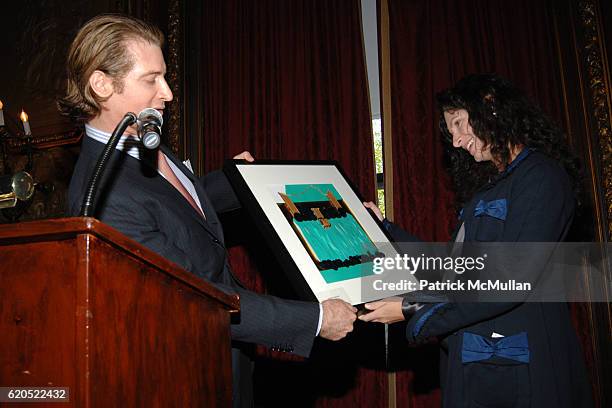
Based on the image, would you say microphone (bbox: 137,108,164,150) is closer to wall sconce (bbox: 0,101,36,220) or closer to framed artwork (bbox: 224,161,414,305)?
framed artwork (bbox: 224,161,414,305)

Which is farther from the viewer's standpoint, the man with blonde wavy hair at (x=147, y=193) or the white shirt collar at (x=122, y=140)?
the white shirt collar at (x=122, y=140)

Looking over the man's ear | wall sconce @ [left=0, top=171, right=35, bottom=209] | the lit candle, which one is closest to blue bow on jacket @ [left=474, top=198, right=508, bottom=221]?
the man's ear

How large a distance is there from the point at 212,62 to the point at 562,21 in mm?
2488

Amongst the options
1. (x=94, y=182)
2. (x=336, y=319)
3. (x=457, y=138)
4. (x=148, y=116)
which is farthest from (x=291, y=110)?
(x=94, y=182)

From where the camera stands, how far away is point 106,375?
100 cm

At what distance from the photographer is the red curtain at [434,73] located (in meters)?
3.72

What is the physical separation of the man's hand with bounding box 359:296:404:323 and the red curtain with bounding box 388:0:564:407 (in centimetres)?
142

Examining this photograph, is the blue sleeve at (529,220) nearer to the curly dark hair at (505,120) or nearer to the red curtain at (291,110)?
the curly dark hair at (505,120)

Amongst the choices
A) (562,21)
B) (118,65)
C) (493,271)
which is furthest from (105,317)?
(562,21)

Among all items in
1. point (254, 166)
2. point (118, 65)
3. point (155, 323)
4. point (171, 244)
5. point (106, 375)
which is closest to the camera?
point (106, 375)

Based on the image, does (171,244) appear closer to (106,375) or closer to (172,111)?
(106,375)

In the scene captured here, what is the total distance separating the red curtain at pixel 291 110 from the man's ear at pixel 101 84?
217cm

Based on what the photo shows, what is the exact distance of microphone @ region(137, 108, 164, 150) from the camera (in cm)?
133

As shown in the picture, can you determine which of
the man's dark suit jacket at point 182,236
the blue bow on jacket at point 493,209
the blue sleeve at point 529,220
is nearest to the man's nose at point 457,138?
the blue bow on jacket at point 493,209
